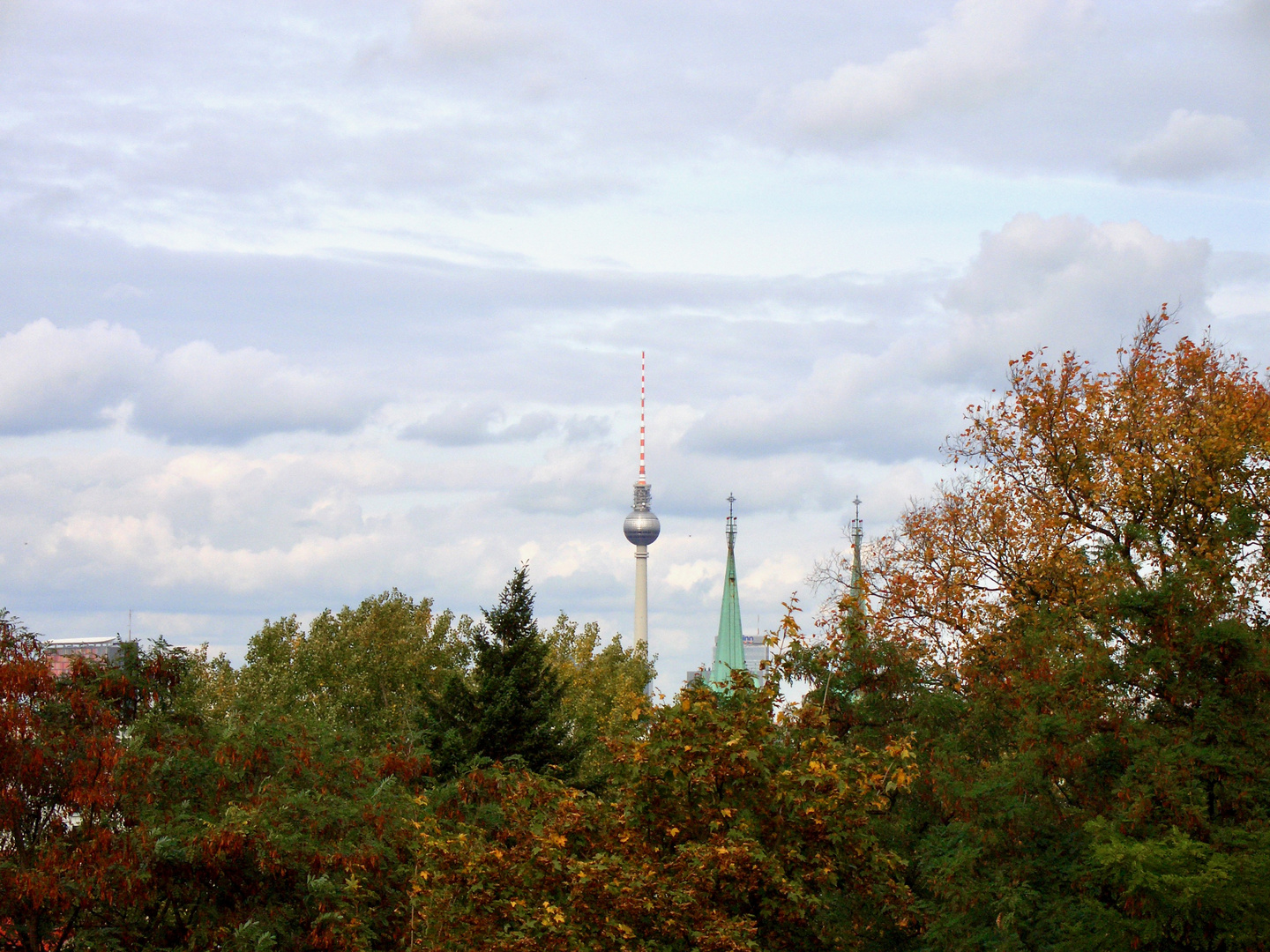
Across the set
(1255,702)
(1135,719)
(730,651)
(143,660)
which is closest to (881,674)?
(1135,719)

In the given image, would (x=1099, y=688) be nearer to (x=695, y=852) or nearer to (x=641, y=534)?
(x=695, y=852)

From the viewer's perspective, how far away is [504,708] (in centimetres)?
3116

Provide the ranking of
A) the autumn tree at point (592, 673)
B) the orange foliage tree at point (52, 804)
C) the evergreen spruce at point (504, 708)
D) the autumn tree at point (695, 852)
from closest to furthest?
the autumn tree at point (695, 852) → the orange foliage tree at point (52, 804) → the evergreen spruce at point (504, 708) → the autumn tree at point (592, 673)

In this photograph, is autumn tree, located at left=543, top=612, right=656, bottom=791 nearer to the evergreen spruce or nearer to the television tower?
the evergreen spruce

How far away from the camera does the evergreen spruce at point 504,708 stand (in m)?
31.3

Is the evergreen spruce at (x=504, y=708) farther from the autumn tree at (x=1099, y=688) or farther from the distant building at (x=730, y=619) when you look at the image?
the distant building at (x=730, y=619)

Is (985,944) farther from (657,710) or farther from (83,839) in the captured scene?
(83,839)

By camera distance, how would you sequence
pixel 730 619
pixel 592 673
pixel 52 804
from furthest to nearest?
1. pixel 730 619
2. pixel 592 673
3. pixel 52 804

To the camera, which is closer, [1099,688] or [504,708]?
[1099,688]

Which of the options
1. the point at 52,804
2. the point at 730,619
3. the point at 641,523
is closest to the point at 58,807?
the point at 52,804

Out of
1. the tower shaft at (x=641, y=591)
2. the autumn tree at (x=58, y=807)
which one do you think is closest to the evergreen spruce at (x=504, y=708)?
the autumn tree at (x=58, y=807)

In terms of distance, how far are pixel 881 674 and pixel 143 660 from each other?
11.0 metres

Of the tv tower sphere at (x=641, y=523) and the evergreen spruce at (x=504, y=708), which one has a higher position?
the tv tower sphere at (x=641, y=523)

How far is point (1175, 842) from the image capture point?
1371 cm
